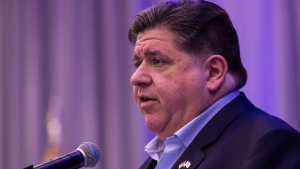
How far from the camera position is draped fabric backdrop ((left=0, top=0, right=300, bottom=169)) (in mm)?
2855

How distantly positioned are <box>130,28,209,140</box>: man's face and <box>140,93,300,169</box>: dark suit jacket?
0.13 meters

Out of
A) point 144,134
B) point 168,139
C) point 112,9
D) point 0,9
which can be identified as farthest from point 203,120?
point 0,9

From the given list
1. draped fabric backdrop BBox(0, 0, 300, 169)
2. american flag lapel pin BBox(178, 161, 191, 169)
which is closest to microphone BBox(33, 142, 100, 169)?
american flag lapel pin BBox(178, 161, 191, 169)

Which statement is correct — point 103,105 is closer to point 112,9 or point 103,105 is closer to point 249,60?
point 112,9

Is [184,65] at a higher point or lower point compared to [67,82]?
higher

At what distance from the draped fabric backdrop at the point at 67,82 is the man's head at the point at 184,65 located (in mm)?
1373

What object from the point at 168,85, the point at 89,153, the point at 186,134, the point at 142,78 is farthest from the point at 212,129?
the point at 89,153

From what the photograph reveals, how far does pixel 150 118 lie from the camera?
1.41 m

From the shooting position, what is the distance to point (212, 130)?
1.26 metres

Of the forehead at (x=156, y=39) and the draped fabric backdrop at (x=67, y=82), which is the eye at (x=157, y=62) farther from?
the draped fabric backdrop at (x=67, y=82)

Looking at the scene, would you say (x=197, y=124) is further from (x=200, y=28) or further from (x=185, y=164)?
(x=200, y=28)

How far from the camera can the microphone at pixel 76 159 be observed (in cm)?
116

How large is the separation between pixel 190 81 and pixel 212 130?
23 centimetres

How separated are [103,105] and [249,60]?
133cm
